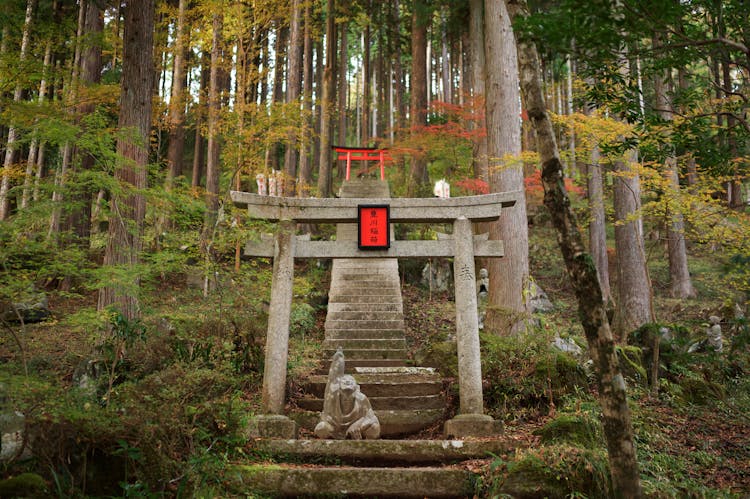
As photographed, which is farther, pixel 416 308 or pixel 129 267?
pixel 416 308

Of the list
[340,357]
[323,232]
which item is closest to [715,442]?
[340,357]

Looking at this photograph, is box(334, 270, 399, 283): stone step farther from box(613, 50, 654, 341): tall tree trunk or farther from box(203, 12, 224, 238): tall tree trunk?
box(613, 50, 654, 341): tall tree trunk

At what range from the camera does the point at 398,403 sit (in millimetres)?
6809

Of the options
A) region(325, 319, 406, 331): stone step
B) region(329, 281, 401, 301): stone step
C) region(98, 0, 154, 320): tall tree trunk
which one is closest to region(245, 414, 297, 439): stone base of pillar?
region(98, 0, 154, 320): tall tree trunk

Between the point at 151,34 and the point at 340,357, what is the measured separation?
5964mm

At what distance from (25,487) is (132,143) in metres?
4.95

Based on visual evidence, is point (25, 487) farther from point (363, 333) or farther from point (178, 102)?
point (178, 102)

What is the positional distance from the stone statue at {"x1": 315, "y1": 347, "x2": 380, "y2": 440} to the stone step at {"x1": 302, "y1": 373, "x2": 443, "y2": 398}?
58.2 inches

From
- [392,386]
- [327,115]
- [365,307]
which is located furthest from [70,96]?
[392,386]

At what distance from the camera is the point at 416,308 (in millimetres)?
12102

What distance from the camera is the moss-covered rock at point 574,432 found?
468cm

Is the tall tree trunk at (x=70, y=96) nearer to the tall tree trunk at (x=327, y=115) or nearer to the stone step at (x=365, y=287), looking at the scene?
the stone step at (x=365, y=287)

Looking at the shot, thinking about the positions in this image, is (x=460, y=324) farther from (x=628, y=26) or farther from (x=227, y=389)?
(x=628, y=26)

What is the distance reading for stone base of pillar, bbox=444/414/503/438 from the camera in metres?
Result: 5.47
